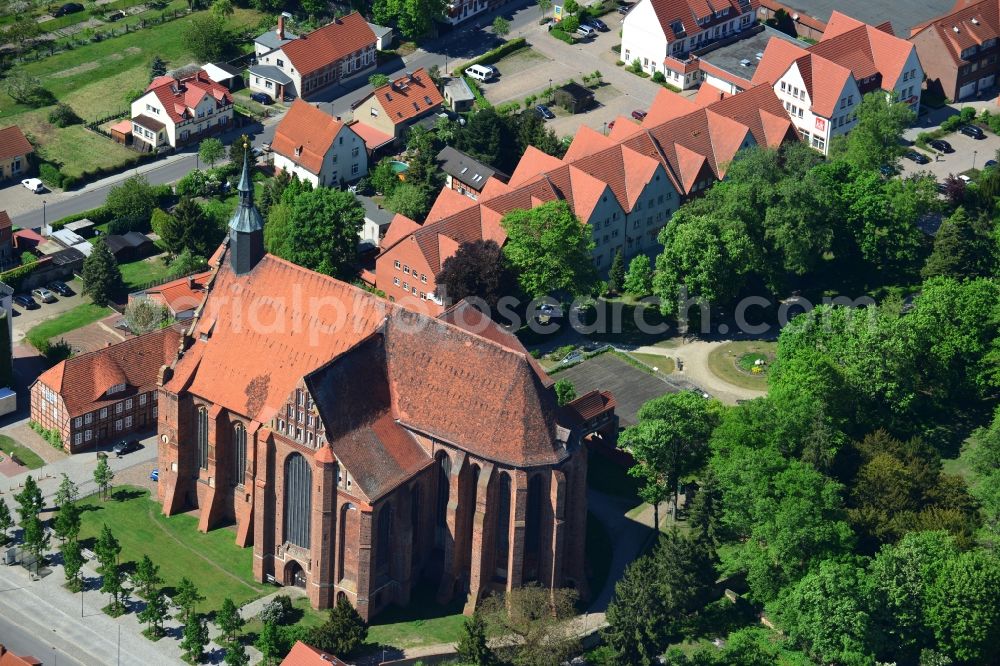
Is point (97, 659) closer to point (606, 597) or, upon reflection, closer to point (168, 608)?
point (168, 608)

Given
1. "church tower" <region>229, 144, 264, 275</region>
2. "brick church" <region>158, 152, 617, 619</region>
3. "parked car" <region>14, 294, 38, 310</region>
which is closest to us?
"brick church" <region>158, 152, 617, 619</region>

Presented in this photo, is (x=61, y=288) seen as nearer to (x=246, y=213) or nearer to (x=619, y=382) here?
(x=246, y=213)

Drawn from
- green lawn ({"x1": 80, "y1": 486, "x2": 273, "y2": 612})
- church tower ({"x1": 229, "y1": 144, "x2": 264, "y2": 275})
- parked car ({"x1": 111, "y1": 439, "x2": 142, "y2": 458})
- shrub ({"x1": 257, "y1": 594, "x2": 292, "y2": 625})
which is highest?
church tower ({"x1": 229, "y1": 144, "x2": 264, "y2": 275})

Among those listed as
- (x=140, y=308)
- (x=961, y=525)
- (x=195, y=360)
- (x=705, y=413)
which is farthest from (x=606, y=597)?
(x=140, y=308)

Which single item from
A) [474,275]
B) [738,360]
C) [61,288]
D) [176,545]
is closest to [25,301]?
[61,288]

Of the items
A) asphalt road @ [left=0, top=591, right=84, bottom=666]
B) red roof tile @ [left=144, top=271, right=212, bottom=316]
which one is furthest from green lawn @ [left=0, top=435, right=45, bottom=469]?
red roof tile @ [left=144, top=271, right=212, bottom=316]

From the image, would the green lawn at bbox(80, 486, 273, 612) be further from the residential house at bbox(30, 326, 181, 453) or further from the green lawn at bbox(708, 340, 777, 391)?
the green lawn at bbox(708, 340, 777, 391)

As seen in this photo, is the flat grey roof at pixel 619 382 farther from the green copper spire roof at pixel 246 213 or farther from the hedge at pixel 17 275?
the hedge at pixel 17 275
